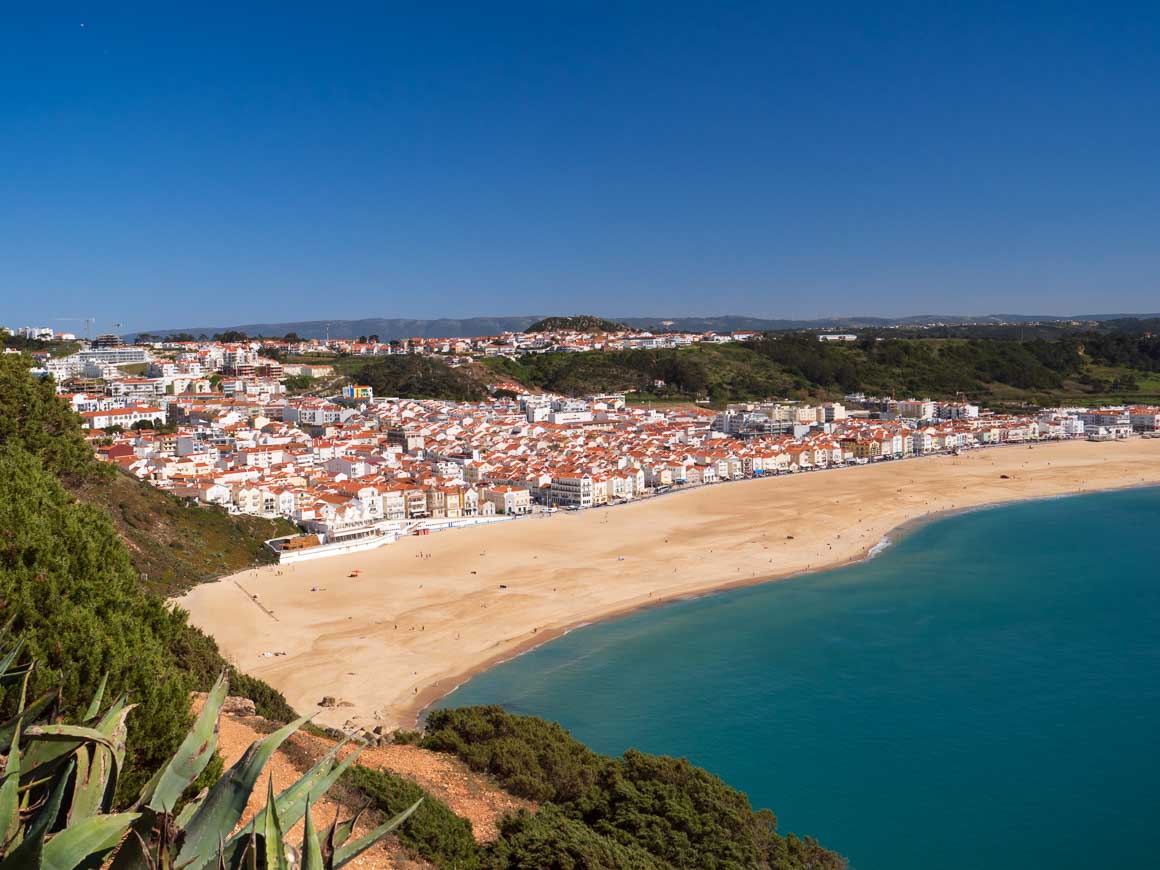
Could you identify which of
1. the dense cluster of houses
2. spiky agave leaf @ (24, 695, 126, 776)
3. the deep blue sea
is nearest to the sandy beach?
the deep blue sea

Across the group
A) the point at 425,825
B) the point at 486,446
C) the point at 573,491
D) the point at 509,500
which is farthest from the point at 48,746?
the point at 486,446

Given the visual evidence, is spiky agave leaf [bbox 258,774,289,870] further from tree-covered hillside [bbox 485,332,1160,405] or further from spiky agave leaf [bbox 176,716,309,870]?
tree-covered hillside [bbox 485,332,1160,405]

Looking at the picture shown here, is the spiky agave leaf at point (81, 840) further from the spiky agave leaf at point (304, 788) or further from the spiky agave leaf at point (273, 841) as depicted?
the spiky agave leaf at point (304, 788)

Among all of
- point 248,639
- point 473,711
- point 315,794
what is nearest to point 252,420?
point 248,639

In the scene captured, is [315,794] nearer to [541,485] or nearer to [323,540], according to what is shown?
[323,540]

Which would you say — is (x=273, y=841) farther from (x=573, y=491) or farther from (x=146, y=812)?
(x=573, y=491)
